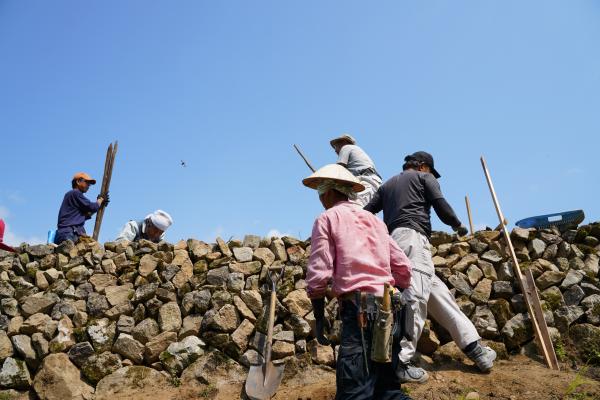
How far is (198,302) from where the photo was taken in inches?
218

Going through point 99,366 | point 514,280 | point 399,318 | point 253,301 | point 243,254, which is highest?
point 243,254

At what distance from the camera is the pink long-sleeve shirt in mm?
2789

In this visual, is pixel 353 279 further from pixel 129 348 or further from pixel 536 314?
pixel 129 348

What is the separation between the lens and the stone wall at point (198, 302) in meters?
5.07

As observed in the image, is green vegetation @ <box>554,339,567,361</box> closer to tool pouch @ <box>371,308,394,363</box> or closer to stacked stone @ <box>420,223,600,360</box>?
stacked stone @ <box>420,223,600,360</box>

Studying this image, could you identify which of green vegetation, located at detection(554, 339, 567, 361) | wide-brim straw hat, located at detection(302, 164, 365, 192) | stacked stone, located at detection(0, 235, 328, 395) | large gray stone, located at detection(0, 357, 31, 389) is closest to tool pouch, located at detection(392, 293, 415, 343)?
wide-brim straw hat, located at detection(302, 164, 365, 192)

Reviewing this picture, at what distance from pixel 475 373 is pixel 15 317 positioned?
5.36 meters

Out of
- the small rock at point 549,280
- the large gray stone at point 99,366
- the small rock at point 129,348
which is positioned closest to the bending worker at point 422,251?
the small rock at point 549,280

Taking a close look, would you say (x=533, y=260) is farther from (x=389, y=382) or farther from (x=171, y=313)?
(x=171, y=313)

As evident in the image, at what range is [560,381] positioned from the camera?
4188mm

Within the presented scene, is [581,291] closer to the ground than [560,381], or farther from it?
farther from it

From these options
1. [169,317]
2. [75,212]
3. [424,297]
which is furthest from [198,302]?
[75,212]

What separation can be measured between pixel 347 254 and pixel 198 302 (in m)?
3.20

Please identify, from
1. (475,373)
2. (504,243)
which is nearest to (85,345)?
(475,373)
